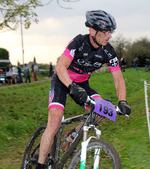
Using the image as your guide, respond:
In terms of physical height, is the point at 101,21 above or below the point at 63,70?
above

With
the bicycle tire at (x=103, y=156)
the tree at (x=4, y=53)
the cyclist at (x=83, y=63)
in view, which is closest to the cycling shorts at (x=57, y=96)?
the cyclist at (x=83, y=63)

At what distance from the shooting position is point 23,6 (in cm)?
1374

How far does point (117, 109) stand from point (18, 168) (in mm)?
3360

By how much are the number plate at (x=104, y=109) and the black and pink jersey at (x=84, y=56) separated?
0.80m

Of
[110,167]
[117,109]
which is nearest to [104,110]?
[117,109]

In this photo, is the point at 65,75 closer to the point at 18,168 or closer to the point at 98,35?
the point at 98,35

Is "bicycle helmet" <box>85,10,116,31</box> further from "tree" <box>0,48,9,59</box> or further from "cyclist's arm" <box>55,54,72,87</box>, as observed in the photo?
"tree" <box>0,48,9,59</box>

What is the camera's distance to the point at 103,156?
11.0ft

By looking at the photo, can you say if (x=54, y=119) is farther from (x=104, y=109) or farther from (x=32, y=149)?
(x=32, y=149)

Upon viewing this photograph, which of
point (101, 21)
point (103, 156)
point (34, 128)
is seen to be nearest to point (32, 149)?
point (103, 156)

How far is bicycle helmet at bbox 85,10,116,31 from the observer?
138 inches

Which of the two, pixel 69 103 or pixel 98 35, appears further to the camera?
pixel 69 103

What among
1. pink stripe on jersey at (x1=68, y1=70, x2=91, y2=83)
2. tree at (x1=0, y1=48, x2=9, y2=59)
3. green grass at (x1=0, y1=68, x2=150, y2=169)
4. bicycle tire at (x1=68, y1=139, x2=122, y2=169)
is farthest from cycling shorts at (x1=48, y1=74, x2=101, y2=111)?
tree at (x1=0, y1=48, x2=9, y2=59)

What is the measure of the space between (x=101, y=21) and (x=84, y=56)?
0.57 m
